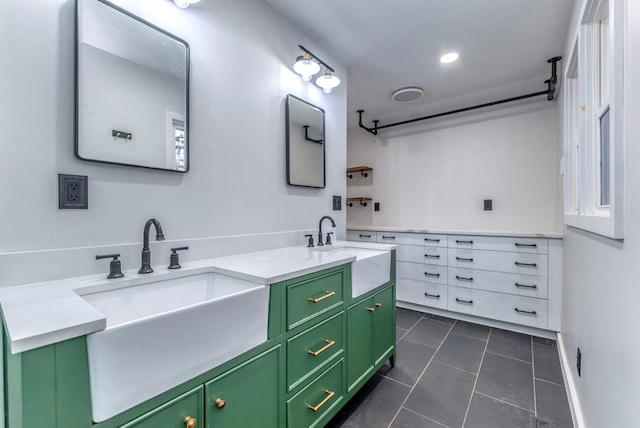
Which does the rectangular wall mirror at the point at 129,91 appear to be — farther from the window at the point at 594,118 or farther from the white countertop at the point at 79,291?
the window at the point at 594,118

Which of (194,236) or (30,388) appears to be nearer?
(30,388)

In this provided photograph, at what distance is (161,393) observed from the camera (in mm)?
736

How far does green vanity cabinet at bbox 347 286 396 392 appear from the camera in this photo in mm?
1513

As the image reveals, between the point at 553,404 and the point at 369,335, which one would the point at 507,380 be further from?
the point at 369,335

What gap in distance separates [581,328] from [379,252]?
1138 millimetres

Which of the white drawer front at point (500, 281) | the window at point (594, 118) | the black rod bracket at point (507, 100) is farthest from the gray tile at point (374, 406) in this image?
the black rod bracket at point (507, 100)

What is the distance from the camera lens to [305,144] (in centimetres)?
206

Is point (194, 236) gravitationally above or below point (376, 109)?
below

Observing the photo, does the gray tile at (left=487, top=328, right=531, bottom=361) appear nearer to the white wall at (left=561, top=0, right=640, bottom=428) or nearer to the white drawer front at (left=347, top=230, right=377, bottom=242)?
the white wall at (left=561, top=0, right=640, bottom=428)

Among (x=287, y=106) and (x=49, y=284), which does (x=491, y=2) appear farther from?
(x=49, y=284)

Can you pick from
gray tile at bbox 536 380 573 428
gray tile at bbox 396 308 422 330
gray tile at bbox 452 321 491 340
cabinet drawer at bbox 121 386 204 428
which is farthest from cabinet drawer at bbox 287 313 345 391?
gray tile at bbox 452 321 491 340

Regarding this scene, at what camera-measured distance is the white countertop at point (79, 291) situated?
0.57 metres

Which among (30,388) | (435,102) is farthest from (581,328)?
(435,102)

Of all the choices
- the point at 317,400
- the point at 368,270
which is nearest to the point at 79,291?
the point at 317,400
